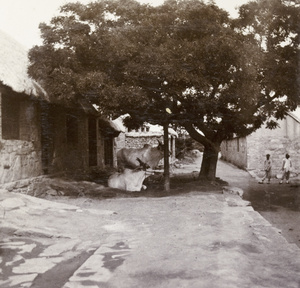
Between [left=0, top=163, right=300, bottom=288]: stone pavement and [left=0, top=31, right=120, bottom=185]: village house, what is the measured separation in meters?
1.75

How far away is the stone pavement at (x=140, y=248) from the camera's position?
147 inches

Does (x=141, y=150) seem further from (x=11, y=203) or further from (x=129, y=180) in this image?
(x=11, y=203)

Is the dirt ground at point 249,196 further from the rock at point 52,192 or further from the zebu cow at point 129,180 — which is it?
the zebu cow at point 129,180

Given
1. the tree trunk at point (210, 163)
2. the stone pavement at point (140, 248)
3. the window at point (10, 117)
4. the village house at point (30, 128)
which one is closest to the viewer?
the stone pavement at point (140, 248)

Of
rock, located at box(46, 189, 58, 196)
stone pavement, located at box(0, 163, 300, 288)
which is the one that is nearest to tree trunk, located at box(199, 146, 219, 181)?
stone pavement, located at box(0, 163, 300, 288)

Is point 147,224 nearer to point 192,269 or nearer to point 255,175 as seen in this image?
point 192,269

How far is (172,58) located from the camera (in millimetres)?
9531

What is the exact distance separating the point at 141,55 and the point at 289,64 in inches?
184

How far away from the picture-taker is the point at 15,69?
9062mm

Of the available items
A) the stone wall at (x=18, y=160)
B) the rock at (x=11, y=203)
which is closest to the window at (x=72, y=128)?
the stone wall at (x=18, y=160)

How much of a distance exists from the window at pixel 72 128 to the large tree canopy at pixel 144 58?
281cm

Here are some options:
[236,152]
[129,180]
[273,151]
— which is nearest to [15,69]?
[129,180]

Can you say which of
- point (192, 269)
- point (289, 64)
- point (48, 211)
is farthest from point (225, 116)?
point (192, 269)

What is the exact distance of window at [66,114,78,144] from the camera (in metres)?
13.3
